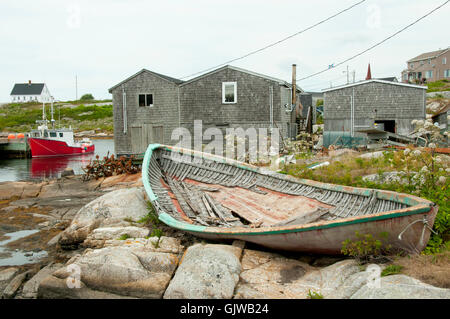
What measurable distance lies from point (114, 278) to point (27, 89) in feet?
335

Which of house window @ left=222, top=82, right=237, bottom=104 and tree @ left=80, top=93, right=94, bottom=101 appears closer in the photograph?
house window @ left=222, top=82, right=237, bottom=104

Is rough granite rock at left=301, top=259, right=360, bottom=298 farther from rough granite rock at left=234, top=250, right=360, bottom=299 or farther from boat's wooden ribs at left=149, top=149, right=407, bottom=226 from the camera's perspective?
boat's wooden ribs at left=149, top=149, right=407, bottom=226

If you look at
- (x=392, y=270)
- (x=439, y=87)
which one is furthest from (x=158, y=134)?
(x=439, y=87)

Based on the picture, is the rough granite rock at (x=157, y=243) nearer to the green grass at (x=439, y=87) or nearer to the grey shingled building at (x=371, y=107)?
the grey shingled building at (x=371, y=107)

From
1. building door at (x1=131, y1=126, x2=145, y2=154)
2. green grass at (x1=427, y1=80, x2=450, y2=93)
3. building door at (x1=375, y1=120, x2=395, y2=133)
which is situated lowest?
building door at (x1=131, y1=126, x2=145, y2=154)

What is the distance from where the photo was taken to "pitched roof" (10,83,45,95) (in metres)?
91.8

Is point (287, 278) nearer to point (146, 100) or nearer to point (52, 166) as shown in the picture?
point (146, 100)

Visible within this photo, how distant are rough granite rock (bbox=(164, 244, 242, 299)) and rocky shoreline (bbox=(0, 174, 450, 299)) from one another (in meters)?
0.01

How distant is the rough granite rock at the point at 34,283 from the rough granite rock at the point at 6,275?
47 cm

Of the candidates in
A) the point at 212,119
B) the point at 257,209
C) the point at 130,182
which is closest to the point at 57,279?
the point at 257,209

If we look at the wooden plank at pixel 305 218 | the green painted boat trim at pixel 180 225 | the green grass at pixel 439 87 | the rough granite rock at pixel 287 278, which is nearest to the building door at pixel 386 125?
the wooden plank at pixel 305 218

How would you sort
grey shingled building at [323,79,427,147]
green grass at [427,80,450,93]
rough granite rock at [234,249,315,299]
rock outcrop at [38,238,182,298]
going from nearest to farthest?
rough granite rock at [234,249,315,299]
rock outcrop at [38,238,182,298]
grey shingled building at [323,79,427,147]
green grass at [427,80,450,93]

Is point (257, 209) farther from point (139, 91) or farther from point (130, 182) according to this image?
point (139, 91)

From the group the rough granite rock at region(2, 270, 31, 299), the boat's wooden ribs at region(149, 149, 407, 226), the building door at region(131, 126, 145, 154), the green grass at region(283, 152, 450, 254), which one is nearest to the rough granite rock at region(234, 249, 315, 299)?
the boat's wooden ribs at region(149, 149, 407, 226)
